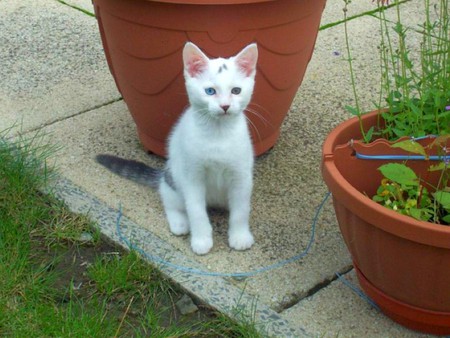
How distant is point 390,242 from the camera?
2.07m

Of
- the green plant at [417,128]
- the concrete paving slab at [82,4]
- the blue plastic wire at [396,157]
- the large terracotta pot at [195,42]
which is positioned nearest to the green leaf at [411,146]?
the green plant at [417,128]

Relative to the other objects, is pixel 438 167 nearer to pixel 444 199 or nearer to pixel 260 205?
pixel 444 199

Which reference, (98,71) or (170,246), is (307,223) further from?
(98,71)

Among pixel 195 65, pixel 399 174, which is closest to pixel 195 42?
pixel 195 65

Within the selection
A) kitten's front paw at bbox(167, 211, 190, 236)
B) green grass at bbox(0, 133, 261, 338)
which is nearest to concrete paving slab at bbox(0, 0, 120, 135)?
green grass at bbox(0, 133, 261, 338)

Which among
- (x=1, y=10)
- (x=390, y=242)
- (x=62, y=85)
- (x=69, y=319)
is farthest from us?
(x=1, y=10)

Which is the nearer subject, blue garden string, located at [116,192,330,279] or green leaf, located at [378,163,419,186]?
green leaf, located at [378,163,419,186]

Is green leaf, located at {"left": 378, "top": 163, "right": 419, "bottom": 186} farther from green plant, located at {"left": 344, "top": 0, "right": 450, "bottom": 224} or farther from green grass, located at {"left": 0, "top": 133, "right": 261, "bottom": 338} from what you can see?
green grass, located at {"left": 0, "top": 133, "right": 261, "bottom": 338}

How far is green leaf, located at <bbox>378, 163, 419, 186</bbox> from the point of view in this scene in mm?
2158

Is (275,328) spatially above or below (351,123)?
below

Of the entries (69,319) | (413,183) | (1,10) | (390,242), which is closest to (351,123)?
(413,183)

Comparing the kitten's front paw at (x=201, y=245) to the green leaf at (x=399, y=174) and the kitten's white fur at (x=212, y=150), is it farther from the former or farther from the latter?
the green leaf at (x=399, y=174)

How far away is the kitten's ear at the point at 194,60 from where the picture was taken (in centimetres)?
240

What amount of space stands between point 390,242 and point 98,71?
2.38 metres
